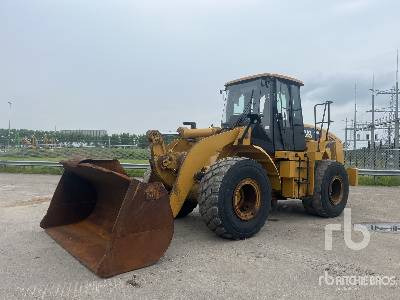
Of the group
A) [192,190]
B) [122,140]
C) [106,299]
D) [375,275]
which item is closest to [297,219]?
[192,190]

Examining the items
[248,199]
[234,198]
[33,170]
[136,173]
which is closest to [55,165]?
[33,170]

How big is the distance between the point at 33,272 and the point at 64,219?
1.93 meters

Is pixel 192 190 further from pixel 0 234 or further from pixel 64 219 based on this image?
pixel 0 234

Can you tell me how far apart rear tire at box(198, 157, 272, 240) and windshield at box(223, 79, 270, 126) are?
1.46 m

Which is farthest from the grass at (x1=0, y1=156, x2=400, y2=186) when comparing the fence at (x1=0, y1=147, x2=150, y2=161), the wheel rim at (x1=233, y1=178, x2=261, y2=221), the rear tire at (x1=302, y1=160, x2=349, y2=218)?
the wheel rim at (x1=233, y1=178, x2=261, y2=221)

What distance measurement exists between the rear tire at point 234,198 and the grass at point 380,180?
9.93m

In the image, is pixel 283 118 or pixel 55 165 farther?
pixel 55 165

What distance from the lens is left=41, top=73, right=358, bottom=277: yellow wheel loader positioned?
4.63m

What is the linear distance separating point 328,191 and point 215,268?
4.04m

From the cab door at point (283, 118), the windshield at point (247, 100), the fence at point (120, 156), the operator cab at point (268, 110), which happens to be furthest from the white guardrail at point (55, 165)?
the windshield at point (247, 100)

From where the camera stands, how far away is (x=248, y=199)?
6312mm

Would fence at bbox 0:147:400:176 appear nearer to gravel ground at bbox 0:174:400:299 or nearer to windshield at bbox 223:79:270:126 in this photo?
windshield at bbox 223:79:270:126

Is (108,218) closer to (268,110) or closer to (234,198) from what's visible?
(234,198)

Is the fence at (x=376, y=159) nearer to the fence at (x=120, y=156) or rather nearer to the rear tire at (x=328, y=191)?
the fence at (x=120, y=156)
